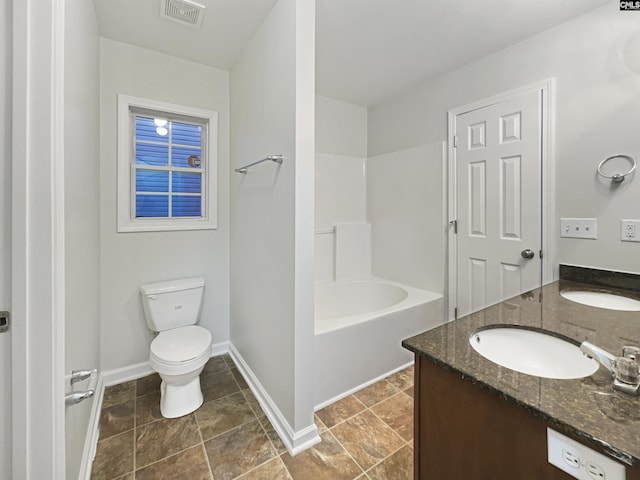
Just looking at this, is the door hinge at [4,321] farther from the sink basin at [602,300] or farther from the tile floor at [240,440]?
the sink basin at [602,300]

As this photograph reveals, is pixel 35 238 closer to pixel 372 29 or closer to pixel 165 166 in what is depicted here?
pixel 165 166

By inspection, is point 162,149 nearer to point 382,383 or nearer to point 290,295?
point 290,295

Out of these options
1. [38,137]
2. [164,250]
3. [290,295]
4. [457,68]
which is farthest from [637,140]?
[164,250]

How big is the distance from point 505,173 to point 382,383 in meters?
1.80

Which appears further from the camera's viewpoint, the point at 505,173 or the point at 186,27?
the point at 505,173

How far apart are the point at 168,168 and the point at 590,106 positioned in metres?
2.94

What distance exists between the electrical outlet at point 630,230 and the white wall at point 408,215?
3.66 ft

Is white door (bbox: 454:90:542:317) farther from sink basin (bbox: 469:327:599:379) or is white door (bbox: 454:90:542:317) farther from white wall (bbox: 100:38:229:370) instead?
white wall (bbox: 100:38:229:370)

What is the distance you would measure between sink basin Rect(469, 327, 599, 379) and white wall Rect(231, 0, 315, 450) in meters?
0.83

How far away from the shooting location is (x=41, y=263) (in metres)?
0.68

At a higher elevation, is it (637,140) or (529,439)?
(637,140)

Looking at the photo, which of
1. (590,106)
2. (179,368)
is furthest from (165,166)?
(590,106)

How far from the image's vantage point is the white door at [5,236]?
2.11ft

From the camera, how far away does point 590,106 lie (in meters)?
1.72
